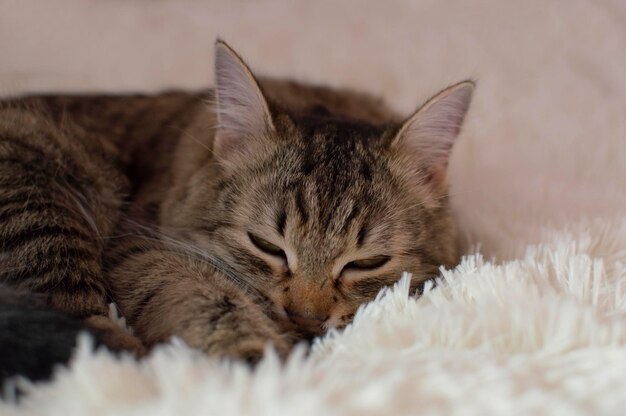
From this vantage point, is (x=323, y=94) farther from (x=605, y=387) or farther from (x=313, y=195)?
(x=605, y=387)

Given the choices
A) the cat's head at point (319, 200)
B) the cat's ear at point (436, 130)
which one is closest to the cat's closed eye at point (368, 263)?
the cat's head at point (319, 200)

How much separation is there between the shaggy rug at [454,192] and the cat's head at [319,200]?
0.38ft

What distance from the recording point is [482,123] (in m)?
1.87

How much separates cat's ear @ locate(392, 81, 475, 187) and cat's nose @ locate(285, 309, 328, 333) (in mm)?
400

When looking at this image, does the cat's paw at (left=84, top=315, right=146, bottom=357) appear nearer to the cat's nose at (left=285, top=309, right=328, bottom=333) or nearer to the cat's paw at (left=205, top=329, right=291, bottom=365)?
the cat's paw at (left=205, top=329, right=291, bottom=365)

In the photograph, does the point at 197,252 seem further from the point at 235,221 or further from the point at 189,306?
the point at 189,306

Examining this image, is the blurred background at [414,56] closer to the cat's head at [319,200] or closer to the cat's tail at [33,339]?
the cat's head at [319,200]

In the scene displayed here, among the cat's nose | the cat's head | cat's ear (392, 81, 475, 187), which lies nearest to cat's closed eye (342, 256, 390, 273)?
the cat's head

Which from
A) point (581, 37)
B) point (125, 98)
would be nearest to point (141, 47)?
point (125, 98)

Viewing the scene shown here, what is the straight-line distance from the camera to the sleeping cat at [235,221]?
1.03 m

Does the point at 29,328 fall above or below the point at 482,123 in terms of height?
below

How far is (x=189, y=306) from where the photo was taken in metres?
0.97

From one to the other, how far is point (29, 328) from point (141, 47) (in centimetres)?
163

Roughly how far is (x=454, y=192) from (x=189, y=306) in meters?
0.80
